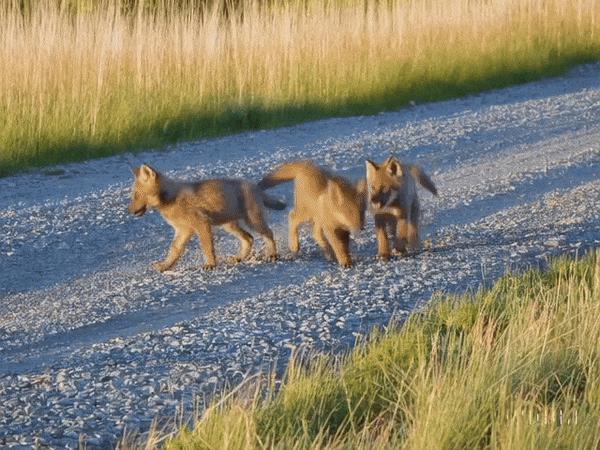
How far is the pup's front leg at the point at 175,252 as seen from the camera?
376 inches

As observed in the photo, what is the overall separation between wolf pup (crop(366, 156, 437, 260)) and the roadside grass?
183 inches

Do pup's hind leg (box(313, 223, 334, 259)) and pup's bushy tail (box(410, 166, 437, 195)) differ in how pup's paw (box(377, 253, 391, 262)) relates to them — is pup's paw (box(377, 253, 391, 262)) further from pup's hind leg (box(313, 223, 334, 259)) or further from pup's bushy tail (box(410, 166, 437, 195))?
pup's bushy tail (box(410, 166, 437, 195))

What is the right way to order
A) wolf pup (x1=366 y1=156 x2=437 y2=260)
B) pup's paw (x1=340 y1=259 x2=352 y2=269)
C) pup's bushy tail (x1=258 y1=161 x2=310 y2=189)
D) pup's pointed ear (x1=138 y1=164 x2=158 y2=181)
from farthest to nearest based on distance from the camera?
pup's bushy tail (x1=258 y1=161 x2=310 y2=189), pup's pointed ear (x1=138 y1=164 x2=158 y2=181), wolf pup (x1=366 y1=156 x2=437 y2=260), pup's paw (x1=340 y1=259 x2=352 y2=269)

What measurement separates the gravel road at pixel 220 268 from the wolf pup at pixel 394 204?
240 millimetres

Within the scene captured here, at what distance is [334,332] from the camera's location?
24.5ft

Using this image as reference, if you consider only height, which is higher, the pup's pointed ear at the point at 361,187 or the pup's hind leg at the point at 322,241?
the pup's pointed ear at the point at 361,187

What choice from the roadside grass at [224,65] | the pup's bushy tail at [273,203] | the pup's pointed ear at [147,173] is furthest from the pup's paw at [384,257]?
the roadside grass at [224,65]

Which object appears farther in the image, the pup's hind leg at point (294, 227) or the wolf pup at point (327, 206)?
the pup's hind leg at point (294, 227)

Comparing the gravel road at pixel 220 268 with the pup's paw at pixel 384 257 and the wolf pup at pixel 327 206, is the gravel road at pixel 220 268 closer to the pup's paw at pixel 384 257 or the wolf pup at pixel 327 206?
the pup's paw at pixel 384 257

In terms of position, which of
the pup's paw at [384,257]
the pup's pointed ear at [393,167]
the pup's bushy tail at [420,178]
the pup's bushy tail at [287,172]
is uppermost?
the pup's pointed ear at [393,167]

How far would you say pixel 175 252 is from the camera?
9.60m

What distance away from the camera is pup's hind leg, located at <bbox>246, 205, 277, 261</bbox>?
9.91 meters

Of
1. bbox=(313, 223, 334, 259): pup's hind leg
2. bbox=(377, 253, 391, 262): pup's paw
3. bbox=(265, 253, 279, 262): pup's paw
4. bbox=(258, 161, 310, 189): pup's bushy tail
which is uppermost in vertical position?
bbox=(258, 161, 310, 189): pup's bushy tail

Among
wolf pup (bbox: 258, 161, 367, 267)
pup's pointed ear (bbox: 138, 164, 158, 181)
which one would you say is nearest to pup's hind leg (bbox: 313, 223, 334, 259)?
wolf pup (bbox: 258, 161, 367, 267)
